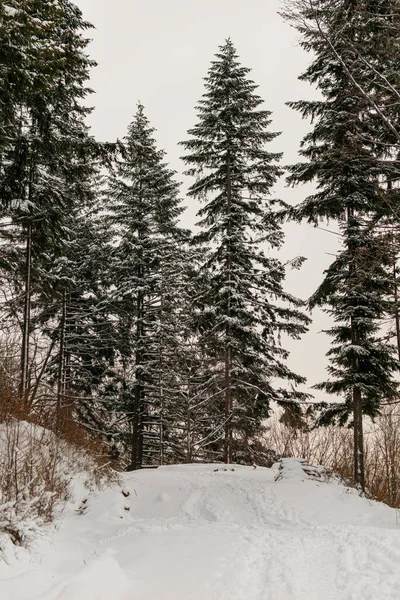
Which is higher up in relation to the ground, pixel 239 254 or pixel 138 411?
pixel 239 254

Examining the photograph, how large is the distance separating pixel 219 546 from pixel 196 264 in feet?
50.8

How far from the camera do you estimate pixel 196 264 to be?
67.6 ft

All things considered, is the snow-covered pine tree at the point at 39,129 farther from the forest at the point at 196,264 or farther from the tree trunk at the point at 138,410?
the tree trunk at the point at 138,410

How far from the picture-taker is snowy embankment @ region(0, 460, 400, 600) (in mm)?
4270

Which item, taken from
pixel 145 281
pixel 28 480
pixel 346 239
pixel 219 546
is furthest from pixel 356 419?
pixel 145 281

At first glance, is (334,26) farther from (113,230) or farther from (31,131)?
(113,230)

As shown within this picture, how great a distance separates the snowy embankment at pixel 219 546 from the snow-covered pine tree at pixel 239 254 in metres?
6.39

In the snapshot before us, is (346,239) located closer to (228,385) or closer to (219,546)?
(228,385)

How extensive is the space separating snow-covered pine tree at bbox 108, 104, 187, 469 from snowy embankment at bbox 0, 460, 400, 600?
29.3 ft

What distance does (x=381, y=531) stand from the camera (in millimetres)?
5988

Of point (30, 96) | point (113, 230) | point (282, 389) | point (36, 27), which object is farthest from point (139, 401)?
point (36, 27)

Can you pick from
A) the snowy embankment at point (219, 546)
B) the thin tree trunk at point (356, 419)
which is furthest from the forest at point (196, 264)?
the snowy embankment at point (219, 546)

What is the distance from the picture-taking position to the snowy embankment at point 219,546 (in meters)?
4.27

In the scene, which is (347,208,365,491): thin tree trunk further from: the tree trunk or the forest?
the tree trunk
